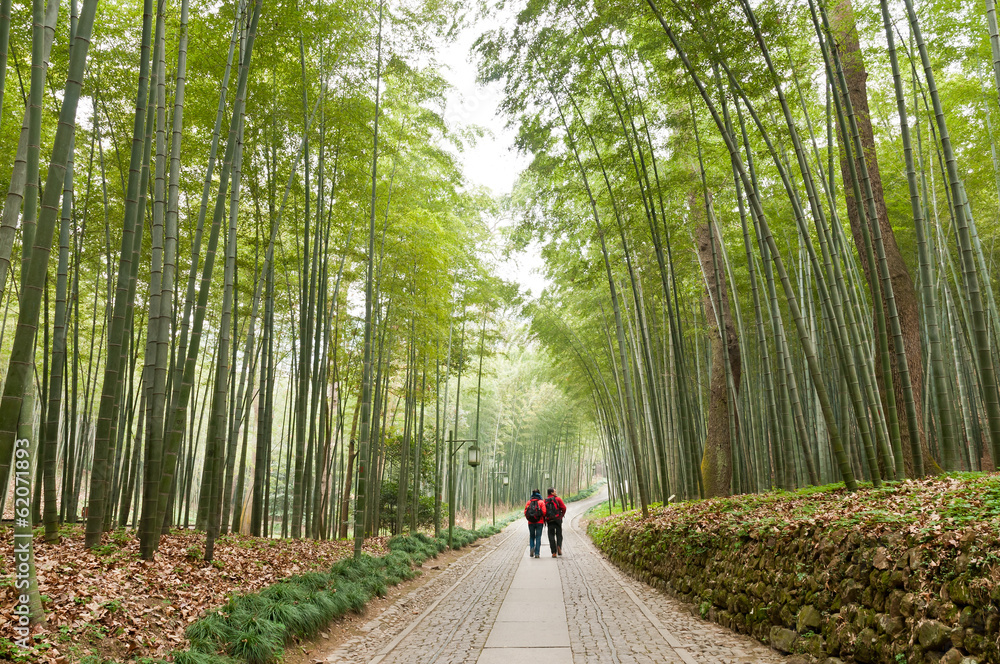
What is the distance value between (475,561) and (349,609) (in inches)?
166

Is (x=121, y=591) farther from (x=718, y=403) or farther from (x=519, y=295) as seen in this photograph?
(x=519, y=295)

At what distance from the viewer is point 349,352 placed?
10.8 meters

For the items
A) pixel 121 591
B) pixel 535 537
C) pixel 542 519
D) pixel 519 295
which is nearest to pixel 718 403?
pixel 542 519

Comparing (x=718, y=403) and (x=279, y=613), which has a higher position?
(x=718, y=403)

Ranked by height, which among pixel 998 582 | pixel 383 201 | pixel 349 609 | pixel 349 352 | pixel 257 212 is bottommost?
pixel 349 609

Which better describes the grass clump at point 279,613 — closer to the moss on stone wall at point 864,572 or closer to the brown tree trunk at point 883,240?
the moss on stone wall at point 864,572

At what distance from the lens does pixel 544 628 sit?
3609 millimetres

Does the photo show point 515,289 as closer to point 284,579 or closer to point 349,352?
point 349,352

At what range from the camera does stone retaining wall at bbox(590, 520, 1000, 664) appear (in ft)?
6.21

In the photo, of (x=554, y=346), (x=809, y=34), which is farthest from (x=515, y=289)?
(x=809, y=34)
